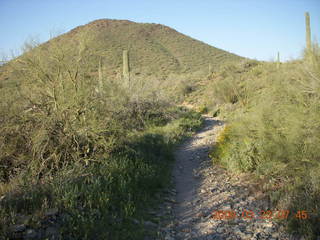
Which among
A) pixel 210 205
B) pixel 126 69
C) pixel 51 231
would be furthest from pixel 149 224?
pixel 126 69

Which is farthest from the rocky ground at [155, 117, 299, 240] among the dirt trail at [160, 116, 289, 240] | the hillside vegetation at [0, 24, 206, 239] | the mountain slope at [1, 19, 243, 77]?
the mountain slope at [1, 19, 243, 77]

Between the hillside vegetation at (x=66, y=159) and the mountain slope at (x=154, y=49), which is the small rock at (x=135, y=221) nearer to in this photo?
the hillside vegetation at (x=66, y=159)

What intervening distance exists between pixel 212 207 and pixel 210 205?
3.0 inches

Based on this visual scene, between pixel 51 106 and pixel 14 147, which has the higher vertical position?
pixel 51 106

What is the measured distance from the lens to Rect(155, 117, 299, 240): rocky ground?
320 cm

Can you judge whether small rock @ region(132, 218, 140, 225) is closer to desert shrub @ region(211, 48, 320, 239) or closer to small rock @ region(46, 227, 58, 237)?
small rock @ region(46, 227, 58, 237)

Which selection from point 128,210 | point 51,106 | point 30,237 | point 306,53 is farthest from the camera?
point 51,106

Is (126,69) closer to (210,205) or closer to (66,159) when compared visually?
(66,159)

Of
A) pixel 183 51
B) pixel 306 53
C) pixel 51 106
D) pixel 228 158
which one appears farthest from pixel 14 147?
pixel 183 51

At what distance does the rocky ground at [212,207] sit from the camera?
3.20m

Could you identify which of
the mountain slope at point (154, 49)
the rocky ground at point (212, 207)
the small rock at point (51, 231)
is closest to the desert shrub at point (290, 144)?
the rocky ground at point (212, 207)

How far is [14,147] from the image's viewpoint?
4.79 meters

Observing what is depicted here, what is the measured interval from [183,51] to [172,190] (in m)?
42.1

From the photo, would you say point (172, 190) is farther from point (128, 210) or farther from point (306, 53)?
point (306, 53)
